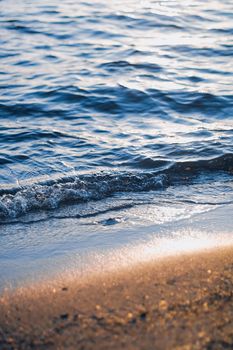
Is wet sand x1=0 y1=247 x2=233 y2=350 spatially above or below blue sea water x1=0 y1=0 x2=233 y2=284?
above

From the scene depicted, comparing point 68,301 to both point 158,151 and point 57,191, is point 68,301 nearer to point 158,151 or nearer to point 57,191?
point 57,191

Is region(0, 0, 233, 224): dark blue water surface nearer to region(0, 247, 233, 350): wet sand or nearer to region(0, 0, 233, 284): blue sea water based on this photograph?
region(0, 0, 233, 284): blue sea water

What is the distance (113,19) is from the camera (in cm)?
1173

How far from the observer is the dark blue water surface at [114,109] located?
5137 mm

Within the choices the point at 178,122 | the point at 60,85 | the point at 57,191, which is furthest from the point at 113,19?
the point at 57,191

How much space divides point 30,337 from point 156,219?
1.81 metres

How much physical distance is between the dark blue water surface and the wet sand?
55.6 inches

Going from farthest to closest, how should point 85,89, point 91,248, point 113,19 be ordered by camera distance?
1. point 113,19
2. point 85,89
3. point 91,248

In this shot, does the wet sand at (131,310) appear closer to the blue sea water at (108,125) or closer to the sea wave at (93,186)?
the blue sea water at (108,125)

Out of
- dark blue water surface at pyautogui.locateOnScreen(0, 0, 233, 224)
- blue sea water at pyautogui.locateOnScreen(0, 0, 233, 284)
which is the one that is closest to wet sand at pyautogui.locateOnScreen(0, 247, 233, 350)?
blue sea water at pyautogui.locateOnScreen(0, 0, 233, 284)

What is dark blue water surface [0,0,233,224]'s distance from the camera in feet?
16.9

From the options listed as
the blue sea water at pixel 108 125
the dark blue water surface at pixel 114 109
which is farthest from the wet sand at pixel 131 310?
the dark blue water surface at pixel 114 109

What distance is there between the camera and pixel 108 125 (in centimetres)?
671

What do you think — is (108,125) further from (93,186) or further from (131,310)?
(131,310)
